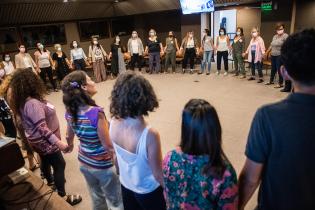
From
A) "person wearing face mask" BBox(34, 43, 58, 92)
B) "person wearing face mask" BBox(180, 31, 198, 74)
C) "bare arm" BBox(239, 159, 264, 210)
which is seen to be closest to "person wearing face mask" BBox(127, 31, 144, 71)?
"person wearing face mask" BBox(180, 31, 198, 74)

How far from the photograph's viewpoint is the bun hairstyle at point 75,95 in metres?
1.67

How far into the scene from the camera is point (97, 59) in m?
8.00

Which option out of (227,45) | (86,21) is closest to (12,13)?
(86,21)

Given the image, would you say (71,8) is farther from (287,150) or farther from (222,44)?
(287,150)

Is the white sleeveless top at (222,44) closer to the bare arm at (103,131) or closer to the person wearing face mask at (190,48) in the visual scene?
the person wearing face mask at (190,48)

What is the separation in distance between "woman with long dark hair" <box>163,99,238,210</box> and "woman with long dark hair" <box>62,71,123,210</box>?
750 millimetres

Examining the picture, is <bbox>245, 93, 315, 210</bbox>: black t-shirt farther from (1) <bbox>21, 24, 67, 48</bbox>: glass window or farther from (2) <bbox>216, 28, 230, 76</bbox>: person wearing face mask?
(1) <bbox>21, 24, 67, 48</bbox>: glass window

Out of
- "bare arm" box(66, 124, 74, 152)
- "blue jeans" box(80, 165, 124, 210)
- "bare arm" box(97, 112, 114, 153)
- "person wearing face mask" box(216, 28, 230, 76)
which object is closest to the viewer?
"bare arm" box(97, 112, 114, 153)

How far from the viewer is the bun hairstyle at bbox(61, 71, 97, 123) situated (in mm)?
1665

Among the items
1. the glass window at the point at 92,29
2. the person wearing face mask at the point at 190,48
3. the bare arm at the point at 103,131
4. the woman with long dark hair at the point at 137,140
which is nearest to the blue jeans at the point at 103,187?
the bare arm at the point at 103,131

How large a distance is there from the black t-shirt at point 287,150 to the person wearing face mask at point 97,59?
7.57m

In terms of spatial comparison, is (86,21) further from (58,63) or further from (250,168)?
(250,168)

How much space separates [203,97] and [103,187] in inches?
163

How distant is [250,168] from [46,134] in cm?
164
